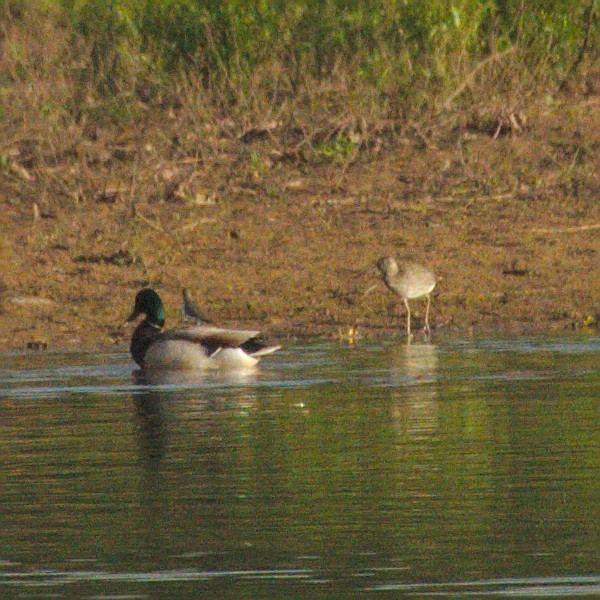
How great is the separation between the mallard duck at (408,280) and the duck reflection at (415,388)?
3.45ft

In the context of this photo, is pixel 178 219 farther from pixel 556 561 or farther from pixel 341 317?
pixel 556 561

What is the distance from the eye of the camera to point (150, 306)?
600 inches

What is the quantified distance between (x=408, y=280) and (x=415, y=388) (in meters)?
4.01

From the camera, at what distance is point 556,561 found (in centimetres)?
648

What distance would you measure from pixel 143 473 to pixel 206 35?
38.5ft

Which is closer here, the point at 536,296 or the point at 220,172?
the point at 536,296

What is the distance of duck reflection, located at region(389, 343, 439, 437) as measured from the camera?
33.4ft

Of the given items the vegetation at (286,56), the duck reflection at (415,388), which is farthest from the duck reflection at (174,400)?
the vegetation at (286,56)

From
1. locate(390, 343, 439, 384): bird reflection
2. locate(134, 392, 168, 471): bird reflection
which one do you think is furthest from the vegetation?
locate(134, 392, 168, 471): bird reflection

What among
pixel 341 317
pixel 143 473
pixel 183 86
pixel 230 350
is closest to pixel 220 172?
pixel 183 86

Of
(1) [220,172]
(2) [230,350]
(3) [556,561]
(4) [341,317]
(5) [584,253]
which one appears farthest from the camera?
(1) [220,172]

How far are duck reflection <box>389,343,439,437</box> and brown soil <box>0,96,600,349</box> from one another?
134 centimetres

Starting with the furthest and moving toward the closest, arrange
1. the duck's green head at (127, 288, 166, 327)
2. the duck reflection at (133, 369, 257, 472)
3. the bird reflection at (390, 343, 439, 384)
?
1. the duck's green head at (127, 288, 166, 327)
2. the bird reflection at (390, 343, 439, 384)
3. the duck reflection at (133, 369, 257, 472)

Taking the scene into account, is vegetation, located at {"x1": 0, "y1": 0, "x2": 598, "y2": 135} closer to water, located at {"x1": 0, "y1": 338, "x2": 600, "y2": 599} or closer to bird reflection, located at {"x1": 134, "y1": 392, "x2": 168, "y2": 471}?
water, located at {"x1": 0, "y1": 338, "x2": 600, "y2": 599}
